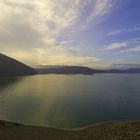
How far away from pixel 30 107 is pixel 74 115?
1453cm

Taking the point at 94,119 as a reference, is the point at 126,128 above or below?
above

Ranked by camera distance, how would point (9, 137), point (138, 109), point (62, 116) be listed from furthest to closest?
point (138, 109)
point (62, 116)
point (9, 137)

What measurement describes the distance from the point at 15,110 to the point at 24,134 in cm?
2774

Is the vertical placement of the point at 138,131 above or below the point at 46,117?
above

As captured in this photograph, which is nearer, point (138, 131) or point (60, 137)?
point (138, 131)

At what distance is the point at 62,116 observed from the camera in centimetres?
4681

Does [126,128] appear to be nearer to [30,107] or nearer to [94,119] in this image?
[94,119]

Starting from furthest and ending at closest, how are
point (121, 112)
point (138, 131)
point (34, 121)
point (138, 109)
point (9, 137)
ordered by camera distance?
point (138, 109) < point (121, 112) < point (34, 121) < point (9, 137) < point (138, 131)

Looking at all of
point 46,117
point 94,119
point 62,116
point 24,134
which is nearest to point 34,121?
point 46,117

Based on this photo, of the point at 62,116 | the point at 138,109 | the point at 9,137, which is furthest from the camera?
the point at 138,109

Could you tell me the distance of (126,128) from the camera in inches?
1011

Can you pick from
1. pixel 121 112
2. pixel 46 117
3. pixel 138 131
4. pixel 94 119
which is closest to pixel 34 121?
pixel 46 117

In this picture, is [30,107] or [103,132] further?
[30,107]

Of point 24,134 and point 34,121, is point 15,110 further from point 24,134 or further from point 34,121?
point 24,134
